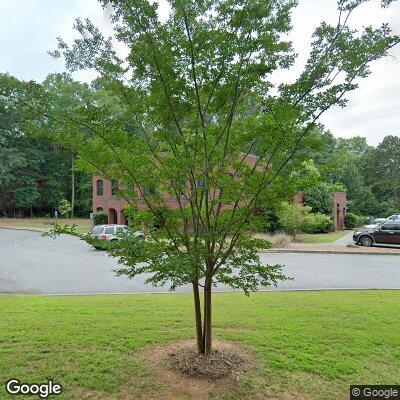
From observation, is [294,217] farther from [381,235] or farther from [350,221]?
[350,221]

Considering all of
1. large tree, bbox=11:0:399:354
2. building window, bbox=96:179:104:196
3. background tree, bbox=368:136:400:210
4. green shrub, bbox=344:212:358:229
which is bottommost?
green shrub, bbox=344:212:358:229

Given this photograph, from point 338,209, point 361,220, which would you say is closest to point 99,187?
point 338,209

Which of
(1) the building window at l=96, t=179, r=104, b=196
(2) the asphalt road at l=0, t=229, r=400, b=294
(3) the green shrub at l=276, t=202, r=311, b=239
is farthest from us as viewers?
(1) the building window at l=96, t=179, r=104, b=196

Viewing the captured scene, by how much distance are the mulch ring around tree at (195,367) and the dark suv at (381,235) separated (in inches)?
695

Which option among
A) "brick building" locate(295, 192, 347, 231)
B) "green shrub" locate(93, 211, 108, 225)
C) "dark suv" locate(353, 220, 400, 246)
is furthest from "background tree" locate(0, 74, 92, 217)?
"dark suv" locate(353, 220, 400, 246)

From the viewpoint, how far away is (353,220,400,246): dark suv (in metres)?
19.9

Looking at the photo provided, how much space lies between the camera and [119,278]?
435 inches

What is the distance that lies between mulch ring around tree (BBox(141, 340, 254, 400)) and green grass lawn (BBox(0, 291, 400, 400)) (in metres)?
0.12

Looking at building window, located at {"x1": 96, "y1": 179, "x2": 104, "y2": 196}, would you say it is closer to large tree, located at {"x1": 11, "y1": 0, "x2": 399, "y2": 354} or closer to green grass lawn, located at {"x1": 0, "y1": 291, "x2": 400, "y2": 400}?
green grass lawn, located at {"x1": 0, "y1": 291, "x2": 400, "y2": 400}

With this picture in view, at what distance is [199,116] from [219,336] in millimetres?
3271

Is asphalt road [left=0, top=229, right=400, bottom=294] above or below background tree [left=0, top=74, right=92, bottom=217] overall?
below

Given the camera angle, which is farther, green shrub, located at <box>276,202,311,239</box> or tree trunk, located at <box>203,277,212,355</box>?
green shrub, located at <box>276,202,311,239</box>

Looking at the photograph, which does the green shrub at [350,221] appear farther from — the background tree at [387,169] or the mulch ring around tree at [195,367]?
the mulch ring around tree at [195,367]

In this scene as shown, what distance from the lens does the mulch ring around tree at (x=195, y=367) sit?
13.1 ft
